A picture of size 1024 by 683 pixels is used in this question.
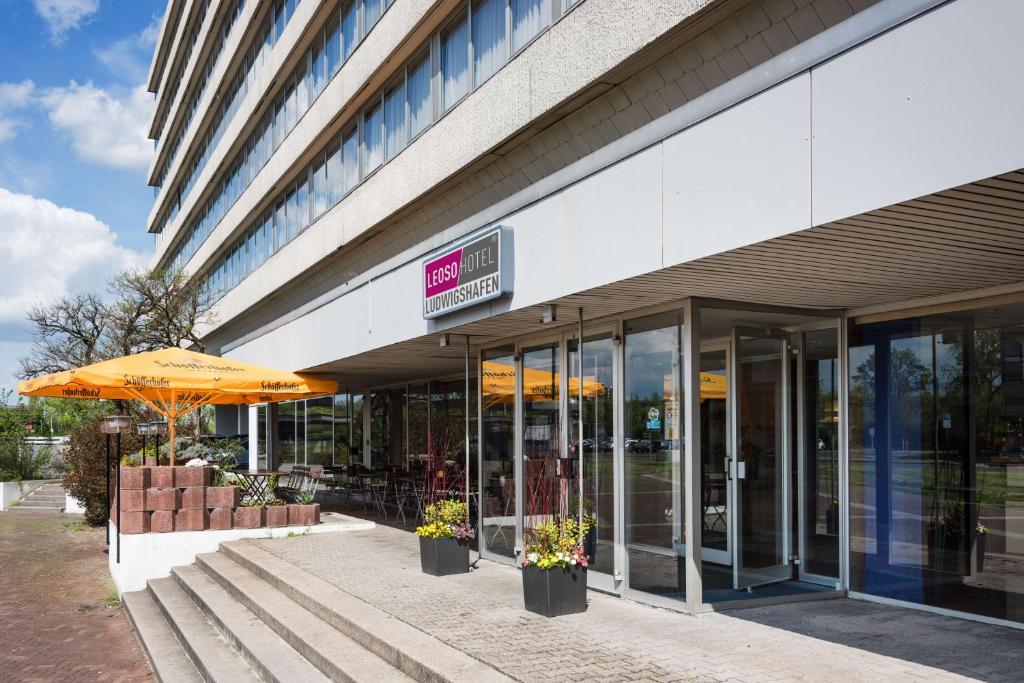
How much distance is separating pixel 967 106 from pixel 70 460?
2008 centimetres

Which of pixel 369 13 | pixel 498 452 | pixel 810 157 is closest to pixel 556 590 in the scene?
pixel 498 452

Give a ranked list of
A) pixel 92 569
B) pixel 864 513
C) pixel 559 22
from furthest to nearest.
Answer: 1. pixel 92 569
2. pixel 559 22
3. pixel 864 513

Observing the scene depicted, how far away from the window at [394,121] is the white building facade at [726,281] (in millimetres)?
136

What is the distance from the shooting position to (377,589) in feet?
30.6

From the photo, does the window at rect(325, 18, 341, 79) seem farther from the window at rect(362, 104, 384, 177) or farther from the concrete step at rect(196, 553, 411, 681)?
the concrete step at rect(196, 553, 411, 681)

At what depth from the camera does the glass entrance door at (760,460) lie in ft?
28.3

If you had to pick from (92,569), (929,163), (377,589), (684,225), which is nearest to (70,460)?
(92,569)

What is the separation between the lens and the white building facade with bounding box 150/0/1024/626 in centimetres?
521

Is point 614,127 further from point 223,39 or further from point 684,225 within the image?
point 223,39

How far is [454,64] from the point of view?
1224 cm

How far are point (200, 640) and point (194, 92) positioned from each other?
31547mm

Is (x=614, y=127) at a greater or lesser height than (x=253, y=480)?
greater

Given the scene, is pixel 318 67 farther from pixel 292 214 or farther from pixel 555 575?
pixel 555 575

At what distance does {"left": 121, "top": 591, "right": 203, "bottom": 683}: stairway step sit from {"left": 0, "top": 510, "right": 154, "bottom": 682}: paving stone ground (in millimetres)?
118
